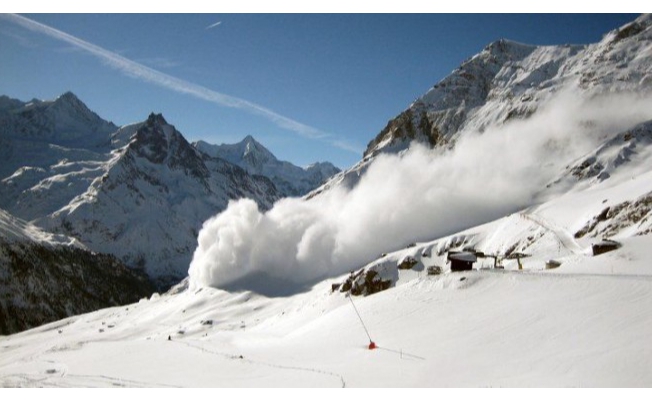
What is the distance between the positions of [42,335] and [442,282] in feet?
512

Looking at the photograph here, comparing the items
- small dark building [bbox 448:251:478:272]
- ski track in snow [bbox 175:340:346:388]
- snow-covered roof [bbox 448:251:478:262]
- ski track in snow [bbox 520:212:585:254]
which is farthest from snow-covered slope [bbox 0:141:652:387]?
snow-covered roof [bbox 448:251:478:262]

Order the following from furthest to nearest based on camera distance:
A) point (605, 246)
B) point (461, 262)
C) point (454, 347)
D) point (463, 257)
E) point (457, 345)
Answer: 1. point (463, 257)
2. point (461, 262)
3. point (605, 246)
4. point (457, 345)
5. point (454, 347)

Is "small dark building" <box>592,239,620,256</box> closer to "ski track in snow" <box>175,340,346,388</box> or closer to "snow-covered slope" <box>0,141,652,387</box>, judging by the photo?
"snow-covered slope" <box>0,141,652,387</box>

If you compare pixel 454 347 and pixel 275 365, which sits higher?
pixel 275 365

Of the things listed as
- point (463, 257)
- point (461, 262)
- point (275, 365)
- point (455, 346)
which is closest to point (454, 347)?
point (455, 346)

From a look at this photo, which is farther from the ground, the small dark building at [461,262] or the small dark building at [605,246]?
the small dark building at [461,262]

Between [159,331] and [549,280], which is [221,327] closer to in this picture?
[159,331]

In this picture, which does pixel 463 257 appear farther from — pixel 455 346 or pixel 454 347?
pixel 454 347

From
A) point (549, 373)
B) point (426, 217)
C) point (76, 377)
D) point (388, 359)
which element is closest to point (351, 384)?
point (388, 359)

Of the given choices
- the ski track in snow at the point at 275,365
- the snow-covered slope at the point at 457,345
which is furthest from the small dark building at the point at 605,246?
the ski track in snow at the point at 275,365

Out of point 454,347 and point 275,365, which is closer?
point 454,347

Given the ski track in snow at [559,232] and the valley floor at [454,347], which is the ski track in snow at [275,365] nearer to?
the valley floor at [454,347]

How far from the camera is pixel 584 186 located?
15062 cm

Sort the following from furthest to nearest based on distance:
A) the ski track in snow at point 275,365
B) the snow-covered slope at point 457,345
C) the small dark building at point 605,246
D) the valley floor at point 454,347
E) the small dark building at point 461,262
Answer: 1. the small dark building at point 461,262
2. the small dark building at point 605,246
3. the ski track in snow at point 275,365
4. the snow-covered slope at point 457,345
5. the valley floor at point 454,347
